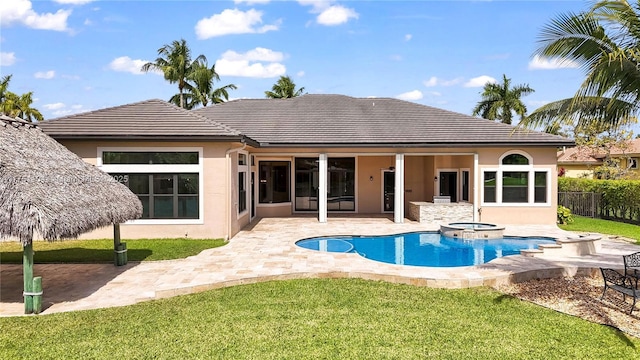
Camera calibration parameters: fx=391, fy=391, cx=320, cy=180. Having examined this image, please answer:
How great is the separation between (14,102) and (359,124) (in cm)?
3223

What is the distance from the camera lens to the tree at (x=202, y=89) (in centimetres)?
3994

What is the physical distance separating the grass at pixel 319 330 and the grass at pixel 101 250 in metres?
4.17

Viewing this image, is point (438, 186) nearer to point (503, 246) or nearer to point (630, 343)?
point (503, 246)

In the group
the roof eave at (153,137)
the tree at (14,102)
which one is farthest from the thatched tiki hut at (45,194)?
the tree at (14,102)

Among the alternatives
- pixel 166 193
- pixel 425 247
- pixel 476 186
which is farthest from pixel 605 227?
pixel 166 193

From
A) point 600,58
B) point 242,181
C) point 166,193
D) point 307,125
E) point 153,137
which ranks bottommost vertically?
point 166,193

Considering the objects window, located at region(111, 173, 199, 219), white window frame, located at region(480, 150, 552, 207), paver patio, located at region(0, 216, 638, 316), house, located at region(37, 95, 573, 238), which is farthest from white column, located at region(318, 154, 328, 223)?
white window frame, located at region(480, 150, 552, 207)

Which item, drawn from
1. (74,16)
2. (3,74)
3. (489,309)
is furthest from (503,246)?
(3,74)

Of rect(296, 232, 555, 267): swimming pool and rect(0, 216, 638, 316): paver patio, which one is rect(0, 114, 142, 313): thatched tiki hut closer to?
rect(0, 216, 638, 316): paver patio

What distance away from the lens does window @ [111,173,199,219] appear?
1431 centimetres

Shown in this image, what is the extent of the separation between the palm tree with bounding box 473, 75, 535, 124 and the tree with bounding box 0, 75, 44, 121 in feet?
148

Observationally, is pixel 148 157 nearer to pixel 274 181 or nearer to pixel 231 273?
pixel 231 273

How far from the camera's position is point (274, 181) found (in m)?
20.9

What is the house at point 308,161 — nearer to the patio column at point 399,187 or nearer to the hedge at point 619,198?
the patio column at point 399,187
